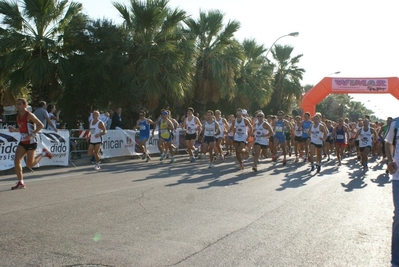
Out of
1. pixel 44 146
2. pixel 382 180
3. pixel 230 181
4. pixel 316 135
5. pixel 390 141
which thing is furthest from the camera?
pixel 316 135

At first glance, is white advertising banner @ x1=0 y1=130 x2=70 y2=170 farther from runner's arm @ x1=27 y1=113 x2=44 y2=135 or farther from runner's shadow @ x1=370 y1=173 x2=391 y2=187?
→ runner's shadow @ x1=370 y1=173 x2=391 y2=187

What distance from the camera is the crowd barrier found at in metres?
12.7

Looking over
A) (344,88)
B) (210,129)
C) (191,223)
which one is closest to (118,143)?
(210,129)

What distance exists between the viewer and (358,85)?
3575 centimetres

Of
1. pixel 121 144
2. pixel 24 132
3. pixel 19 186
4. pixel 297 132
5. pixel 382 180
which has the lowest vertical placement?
pixel 382 180

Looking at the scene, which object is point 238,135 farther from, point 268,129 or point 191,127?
point 191,127

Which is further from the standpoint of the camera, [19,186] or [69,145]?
[69,145]

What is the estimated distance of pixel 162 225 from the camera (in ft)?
21.2

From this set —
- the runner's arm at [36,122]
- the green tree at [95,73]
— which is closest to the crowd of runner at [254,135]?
the green tree at [95,73]

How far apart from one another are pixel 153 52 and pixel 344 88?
1935cm

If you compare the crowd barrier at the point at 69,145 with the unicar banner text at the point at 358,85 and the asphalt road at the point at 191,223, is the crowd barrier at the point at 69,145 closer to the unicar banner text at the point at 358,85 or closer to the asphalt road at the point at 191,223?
the asphalt road at the point at 191,223

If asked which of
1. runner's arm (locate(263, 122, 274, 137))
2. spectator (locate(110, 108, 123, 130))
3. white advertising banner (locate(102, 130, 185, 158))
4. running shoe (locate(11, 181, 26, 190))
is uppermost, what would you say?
spectator (locate(110, 108, 123, 130))

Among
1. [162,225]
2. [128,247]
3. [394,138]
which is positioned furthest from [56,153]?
[394,138]

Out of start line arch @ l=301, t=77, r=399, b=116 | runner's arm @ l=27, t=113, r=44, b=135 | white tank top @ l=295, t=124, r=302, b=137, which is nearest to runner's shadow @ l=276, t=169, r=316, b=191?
white tank top @ l=295, t=124, r=302, b=137
